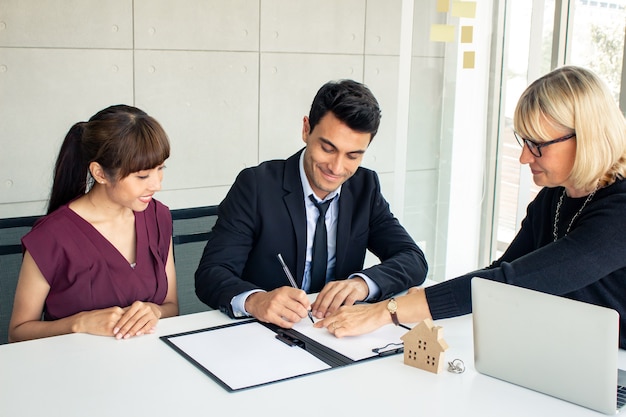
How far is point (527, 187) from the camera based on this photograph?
399cm

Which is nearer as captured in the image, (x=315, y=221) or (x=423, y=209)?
(x=315, y=221)

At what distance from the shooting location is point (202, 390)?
5.18 ft

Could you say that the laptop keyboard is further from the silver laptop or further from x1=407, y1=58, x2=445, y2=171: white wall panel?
x1=407, y1=58, x2=445, y2=171: white wall panel

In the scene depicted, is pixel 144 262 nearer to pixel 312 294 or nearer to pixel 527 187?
pixel 312 294

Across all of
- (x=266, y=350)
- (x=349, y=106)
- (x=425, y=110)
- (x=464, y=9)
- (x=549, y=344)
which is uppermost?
(x=464, y=9)

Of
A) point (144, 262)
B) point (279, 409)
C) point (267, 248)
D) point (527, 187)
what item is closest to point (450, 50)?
point (527, 187)

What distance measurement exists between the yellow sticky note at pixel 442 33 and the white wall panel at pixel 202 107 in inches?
36.9

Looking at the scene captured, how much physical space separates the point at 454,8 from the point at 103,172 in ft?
7.92

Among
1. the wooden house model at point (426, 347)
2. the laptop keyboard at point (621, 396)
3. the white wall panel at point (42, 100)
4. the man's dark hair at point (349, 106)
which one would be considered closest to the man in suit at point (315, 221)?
the man's dark hair at point (349, 106)

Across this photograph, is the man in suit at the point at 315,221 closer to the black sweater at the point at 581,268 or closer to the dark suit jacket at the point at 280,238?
the dark suit jacket at the point at 280,238

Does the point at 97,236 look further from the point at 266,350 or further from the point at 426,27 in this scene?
the point at 426,27

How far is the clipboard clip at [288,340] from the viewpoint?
1858 mm

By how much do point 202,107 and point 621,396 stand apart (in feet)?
8.75

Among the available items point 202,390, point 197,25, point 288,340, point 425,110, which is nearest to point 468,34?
point 425,110
